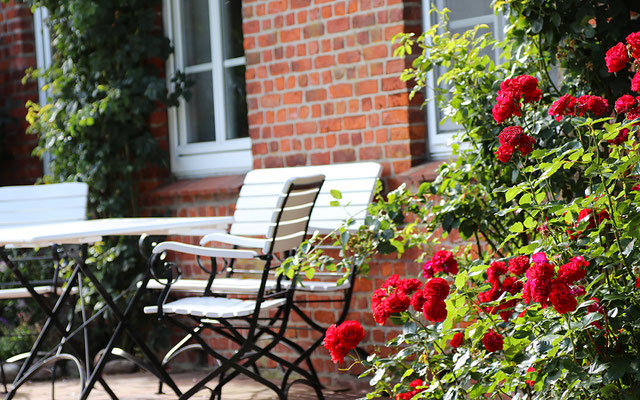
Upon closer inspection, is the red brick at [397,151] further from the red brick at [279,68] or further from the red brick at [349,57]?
the red brick at [279,68]

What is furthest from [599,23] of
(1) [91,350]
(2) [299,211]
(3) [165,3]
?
(1) [91,350]

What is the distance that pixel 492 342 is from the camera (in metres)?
2.51

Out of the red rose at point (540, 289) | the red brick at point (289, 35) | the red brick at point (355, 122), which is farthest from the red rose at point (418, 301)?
the red brick at point (289, 35)

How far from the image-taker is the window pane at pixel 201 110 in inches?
233

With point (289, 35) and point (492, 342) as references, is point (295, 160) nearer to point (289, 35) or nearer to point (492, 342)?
point (289, 35)

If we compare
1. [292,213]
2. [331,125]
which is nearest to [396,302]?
[292,213]

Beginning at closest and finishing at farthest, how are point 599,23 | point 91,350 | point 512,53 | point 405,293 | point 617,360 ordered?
1. point 617,360
2. point 405,293
3. point 599,23
4. point 512,53
5. point 91,350

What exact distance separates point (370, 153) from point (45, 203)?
5.94 feet

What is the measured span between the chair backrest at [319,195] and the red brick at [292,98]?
0.40 meters

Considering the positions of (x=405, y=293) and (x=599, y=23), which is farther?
(x=599, y=23)

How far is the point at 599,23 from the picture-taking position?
3.45 m

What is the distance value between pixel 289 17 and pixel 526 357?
311 centimetres

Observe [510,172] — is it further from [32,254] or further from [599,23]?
[32,254]

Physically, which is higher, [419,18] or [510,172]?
[419,18]
